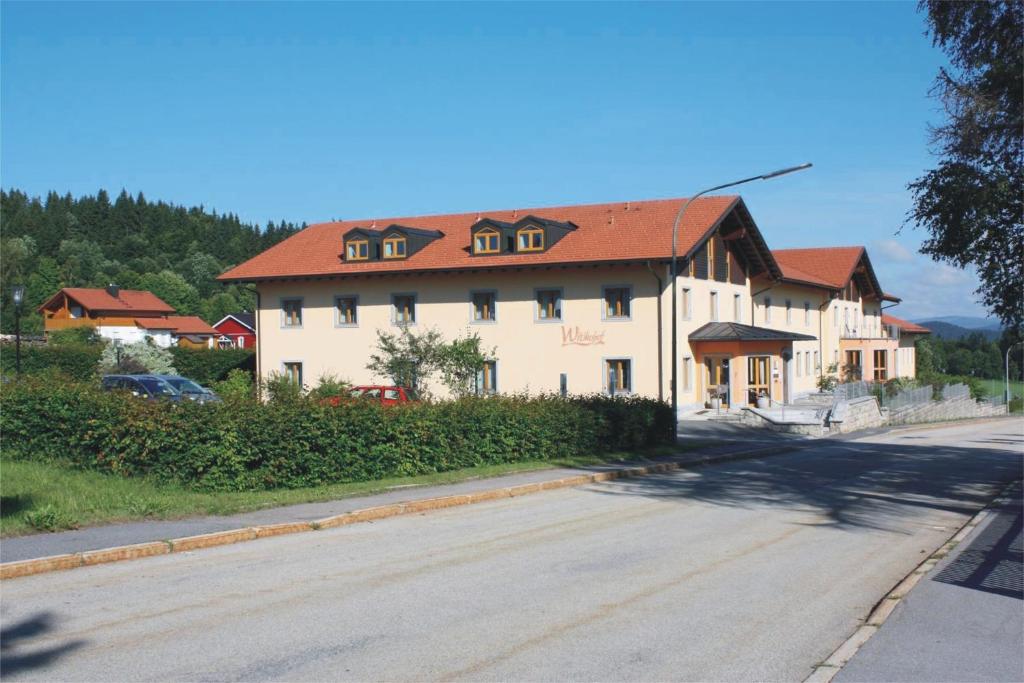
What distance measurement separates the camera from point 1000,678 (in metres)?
6.54

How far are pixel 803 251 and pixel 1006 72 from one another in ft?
159

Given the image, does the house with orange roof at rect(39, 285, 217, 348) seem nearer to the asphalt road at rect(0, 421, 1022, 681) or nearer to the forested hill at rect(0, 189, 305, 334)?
the forested hill at rect(0, 189, 305, 334)

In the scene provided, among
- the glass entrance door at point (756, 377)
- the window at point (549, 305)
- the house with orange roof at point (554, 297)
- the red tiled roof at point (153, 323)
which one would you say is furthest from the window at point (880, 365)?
the red tiled roof at point (153, 323)

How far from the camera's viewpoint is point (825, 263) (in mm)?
60500

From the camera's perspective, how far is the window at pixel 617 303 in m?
39.8

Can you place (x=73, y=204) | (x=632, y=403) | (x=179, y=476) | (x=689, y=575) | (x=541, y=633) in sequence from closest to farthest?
(x=541, y=633) → (x=689, y=575) → (x=179, y=476) → (x=632, y=403) → (x=73, y=204)

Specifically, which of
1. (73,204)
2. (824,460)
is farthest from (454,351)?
(73,204)

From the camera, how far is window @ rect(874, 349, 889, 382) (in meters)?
63.2

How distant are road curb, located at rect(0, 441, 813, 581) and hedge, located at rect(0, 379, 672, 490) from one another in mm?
2081

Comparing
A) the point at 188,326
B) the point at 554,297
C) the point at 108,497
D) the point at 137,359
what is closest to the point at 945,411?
the point at 554,297

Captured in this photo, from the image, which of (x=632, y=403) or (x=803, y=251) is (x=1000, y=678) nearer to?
(x=632, y=403)

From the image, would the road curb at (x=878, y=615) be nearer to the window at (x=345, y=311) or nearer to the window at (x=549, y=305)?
the window at (x=549, y=305)

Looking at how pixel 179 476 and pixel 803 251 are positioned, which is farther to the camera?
pixel 803 251

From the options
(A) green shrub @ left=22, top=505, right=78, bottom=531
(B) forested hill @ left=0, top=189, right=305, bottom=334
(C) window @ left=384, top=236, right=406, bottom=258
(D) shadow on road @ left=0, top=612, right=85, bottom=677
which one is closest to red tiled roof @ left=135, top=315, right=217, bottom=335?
(B) forested hill @ left=0, top=189, right=305, bottom=334
